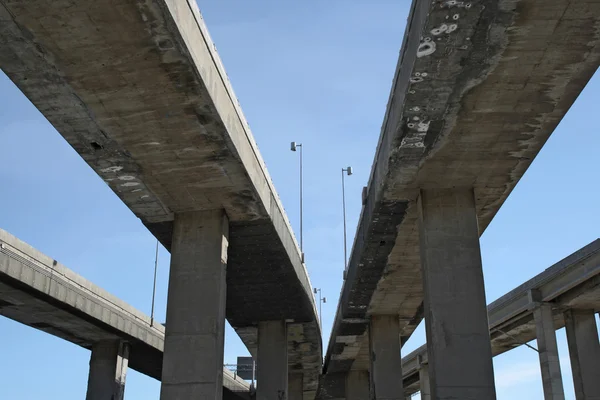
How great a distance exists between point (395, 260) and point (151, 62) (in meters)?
14.6

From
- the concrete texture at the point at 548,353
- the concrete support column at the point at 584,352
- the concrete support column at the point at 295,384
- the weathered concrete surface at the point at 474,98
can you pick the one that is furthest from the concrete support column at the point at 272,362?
the concrete support column at the point at 295,384

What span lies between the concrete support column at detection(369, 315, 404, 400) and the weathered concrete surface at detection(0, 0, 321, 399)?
465 inches

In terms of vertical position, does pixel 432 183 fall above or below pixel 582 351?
above

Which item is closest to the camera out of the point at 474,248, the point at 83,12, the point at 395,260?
the point at 83,12

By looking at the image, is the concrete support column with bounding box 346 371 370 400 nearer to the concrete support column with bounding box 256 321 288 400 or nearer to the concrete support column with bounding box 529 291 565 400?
the concrete support column with bounding box 256 321 288 400

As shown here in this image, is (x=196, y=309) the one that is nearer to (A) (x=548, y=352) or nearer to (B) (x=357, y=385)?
(A) (x=548, y=352)

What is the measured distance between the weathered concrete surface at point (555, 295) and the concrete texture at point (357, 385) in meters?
13.0

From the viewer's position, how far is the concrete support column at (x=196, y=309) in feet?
63.4

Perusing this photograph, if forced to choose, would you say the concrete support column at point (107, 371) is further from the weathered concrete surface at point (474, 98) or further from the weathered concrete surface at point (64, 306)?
the weathered concrete surface at point (474, 98)

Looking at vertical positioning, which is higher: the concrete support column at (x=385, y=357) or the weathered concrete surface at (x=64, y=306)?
the weathered concrete surface at (x=64, y=306)

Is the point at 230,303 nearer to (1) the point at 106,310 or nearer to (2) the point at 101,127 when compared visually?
(1) the point at 106,310

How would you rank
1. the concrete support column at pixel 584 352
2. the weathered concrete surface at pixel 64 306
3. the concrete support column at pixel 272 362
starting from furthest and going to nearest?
the concrete support column at pixel 272 362
the concrete support column at pixel 584 352
the weathered concrete surface at pixel 64 306

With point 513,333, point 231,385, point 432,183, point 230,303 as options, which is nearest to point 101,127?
point 432,183

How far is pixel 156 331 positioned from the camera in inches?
1555
